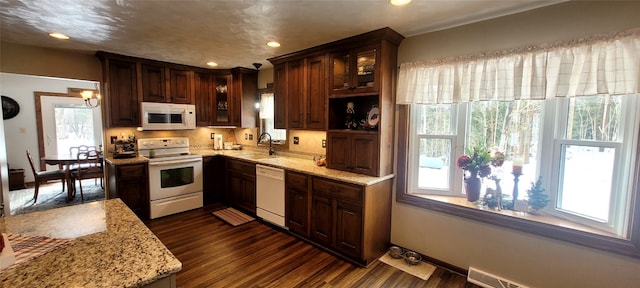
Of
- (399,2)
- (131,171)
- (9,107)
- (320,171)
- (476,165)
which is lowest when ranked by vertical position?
(131,171)

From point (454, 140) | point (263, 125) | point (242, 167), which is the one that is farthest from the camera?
point (263, 125)

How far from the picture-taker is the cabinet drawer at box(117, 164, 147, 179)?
3607 millimetres

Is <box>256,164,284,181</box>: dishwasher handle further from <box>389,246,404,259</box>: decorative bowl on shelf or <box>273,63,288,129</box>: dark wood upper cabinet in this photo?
<box>389,246,404,259</box>: decorative bowl on shelf

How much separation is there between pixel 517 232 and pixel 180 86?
4766 millimetres

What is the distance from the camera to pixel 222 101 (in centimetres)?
486

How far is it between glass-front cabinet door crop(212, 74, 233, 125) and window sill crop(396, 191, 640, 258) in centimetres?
343

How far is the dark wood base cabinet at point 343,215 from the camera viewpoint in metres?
2.66

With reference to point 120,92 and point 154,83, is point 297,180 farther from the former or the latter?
point 120,92

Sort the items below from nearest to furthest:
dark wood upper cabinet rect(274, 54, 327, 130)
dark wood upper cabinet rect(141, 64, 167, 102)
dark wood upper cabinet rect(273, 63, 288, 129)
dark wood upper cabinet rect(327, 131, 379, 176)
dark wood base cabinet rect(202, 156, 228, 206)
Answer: dark wood upper cabinet rect(327, 131, 379, 176) → dark wood upper cabinet rect(274, 54, 327, 130) → dark wood upper cabinet rect(273, 63, 288, 129) → dark wood upper cabinet rect(141, 64, 167, 102) → dark wood base cabinet rect(202, 156, 228, 206)

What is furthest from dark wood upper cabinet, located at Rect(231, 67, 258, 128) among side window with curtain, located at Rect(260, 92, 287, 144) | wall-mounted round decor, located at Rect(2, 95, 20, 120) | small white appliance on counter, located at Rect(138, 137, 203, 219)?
wall-mounted round decor, located at Rect(2, 95, 20, 120)

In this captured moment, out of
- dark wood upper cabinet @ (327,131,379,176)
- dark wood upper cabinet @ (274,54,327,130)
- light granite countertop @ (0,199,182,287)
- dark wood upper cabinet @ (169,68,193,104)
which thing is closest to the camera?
light granite countertop @ (0,199,182,287)

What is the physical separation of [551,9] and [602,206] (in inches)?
60.3

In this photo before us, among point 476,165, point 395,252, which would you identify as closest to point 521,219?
point 476,165

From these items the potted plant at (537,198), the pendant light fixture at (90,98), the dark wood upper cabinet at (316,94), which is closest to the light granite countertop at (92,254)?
the dark wood upper cabinet at (316,94)
